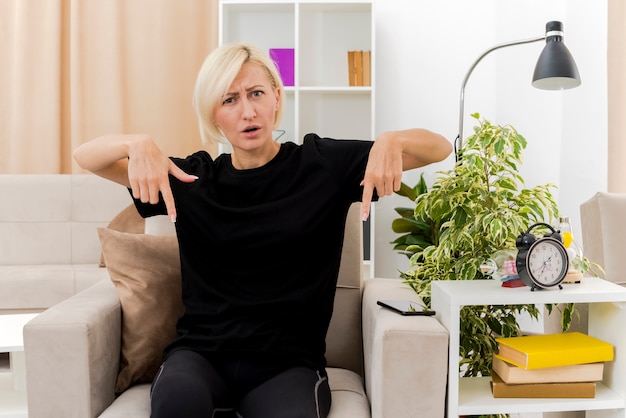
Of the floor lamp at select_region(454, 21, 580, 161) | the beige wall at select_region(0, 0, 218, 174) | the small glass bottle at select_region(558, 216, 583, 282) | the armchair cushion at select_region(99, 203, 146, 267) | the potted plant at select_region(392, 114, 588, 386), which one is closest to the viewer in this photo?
the small glass bottle at select_region(558, 216, 583, 282)

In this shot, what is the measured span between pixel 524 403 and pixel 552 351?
14 centimetres

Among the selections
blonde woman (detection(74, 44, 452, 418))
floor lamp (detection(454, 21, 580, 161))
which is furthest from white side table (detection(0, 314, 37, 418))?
floor lamp (detection(454, 21, 580, 161))

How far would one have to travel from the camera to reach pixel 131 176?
143cm

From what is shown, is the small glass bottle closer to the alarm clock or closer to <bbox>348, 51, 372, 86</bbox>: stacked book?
the alarm clock

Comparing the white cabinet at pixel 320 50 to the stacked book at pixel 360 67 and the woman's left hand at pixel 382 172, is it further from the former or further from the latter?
the woman's left hand at pixel 382 172

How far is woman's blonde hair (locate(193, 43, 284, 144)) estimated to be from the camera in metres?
1.52

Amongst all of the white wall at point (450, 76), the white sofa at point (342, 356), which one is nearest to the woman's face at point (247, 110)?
the white sofa at point (342, 356)

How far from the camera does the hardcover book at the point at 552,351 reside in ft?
4.94

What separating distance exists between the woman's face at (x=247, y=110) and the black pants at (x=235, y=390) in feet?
1.68

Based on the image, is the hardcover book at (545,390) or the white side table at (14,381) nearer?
the hardcover book at (545,390)

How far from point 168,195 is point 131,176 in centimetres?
9

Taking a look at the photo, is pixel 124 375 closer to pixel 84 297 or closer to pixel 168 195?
pixel 84 297

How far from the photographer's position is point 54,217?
3.33 metres

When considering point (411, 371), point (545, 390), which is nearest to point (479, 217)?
point (545, 390)
